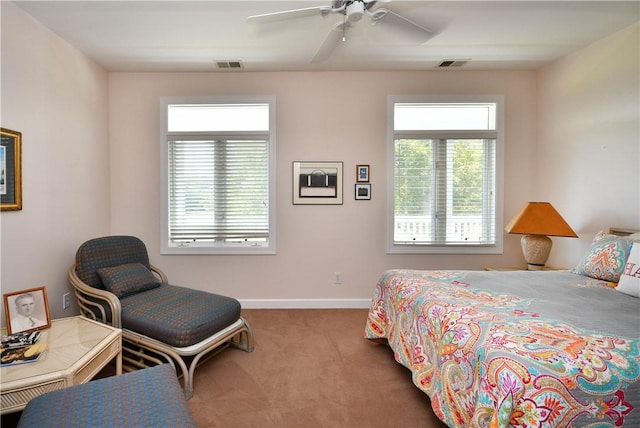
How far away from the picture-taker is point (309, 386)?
204 centimetres

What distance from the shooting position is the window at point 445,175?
11.4 feet

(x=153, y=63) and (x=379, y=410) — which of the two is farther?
(x=153, y=63)

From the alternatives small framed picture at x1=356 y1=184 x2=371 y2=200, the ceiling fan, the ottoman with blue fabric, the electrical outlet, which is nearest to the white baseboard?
small framed picture at x1=356 y1=184 x2=371 y2=200

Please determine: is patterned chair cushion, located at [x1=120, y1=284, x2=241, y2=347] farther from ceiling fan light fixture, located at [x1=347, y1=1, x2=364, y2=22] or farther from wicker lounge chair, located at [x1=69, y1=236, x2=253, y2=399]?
ceiling fan light fixture, located at [x1=347, y1=1, x2=364, y2=22]

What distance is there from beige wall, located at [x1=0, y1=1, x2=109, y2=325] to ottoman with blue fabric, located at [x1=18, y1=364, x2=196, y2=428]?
5.11 feet

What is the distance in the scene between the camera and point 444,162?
3.51 meters

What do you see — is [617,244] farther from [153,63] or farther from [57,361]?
[153,63]

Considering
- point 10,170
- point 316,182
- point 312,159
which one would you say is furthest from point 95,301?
point 312,159

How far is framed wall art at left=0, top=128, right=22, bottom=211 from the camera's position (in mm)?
2104

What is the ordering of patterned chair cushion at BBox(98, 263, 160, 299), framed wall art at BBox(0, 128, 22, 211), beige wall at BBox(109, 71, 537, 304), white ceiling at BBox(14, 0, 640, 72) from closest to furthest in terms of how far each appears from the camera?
framed wall art at BBox(0, 128, 22, 211) → white ceiling at BBox(14, 0, 640, 72) → patterned chair cushion at BBox(98, 263, 160, 299) → beige wall at BBox(109, 71, 537, 304)

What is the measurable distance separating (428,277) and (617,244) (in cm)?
141

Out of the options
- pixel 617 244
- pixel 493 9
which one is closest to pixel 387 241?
pixel 617 244

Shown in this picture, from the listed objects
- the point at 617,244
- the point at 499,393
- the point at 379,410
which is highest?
the point at 617,244

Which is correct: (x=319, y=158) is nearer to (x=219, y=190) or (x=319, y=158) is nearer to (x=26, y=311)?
(x=219, y=190)
